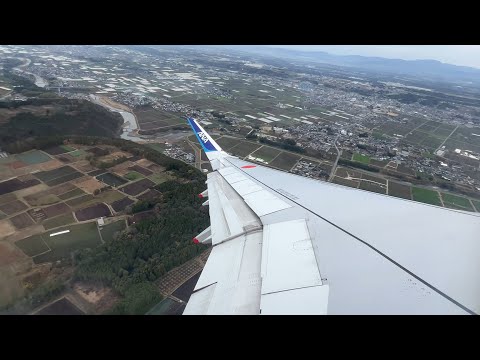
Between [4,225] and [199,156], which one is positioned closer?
[4,225]

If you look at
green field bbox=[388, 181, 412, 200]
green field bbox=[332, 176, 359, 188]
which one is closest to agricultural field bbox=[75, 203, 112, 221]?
green field bbox=[332, 176, 359, 188]

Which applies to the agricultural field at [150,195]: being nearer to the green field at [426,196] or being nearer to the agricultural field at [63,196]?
the agricultural field at [63,196]

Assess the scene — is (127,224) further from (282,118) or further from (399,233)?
(282,118)

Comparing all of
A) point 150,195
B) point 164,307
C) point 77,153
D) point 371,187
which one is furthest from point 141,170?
point 371,187

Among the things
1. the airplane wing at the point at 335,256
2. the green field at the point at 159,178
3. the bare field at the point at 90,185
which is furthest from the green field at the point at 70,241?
the airplane wing at the point at 335,256

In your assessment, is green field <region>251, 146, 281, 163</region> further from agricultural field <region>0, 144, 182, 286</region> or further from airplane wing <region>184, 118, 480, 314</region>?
airplane wing <region>184, 118, 480, 314</region>

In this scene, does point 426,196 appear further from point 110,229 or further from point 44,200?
point 44,200

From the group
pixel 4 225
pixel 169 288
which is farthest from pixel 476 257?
pixel 4 225
